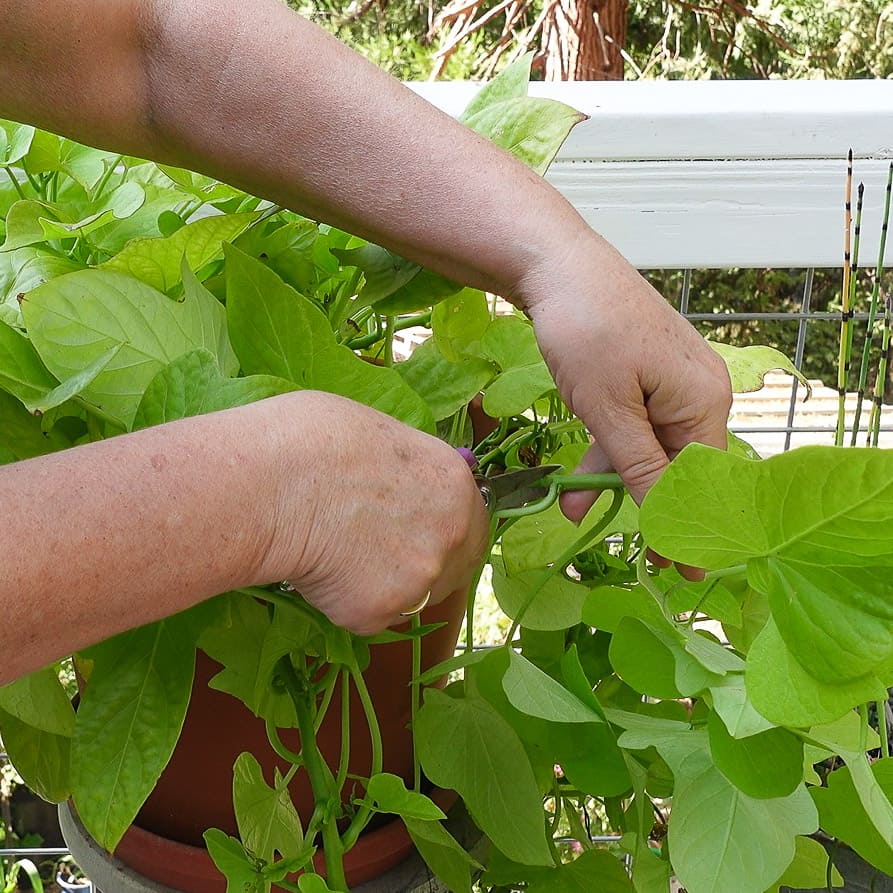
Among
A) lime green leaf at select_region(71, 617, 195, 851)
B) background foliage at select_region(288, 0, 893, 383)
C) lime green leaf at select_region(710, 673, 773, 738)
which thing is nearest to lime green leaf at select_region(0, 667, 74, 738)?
lime green leaf at select_region(71, 617, 195, 851)

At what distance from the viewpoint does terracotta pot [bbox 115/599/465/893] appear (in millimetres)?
451

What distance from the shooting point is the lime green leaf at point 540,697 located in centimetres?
35

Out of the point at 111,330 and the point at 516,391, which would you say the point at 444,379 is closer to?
the point at 516,391

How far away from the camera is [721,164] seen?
0.68 metres

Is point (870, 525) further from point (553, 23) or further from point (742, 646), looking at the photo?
point (553, 23)

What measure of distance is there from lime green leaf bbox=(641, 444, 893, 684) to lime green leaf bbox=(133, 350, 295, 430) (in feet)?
0.41

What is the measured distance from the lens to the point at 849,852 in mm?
570

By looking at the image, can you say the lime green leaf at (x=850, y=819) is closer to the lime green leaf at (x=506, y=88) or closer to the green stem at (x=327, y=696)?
the green stem at (x=327, y=696)

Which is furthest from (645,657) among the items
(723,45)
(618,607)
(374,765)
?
(723,45)

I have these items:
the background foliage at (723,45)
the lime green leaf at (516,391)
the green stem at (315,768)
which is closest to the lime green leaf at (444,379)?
the lime green leaf at (516,391)

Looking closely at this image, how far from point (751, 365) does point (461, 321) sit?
14 cm

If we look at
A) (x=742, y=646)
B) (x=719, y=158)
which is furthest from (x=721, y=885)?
(x=719, y=158)

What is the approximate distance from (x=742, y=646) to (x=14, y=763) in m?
0.31

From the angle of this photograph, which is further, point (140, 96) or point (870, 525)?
point (140, 96)
